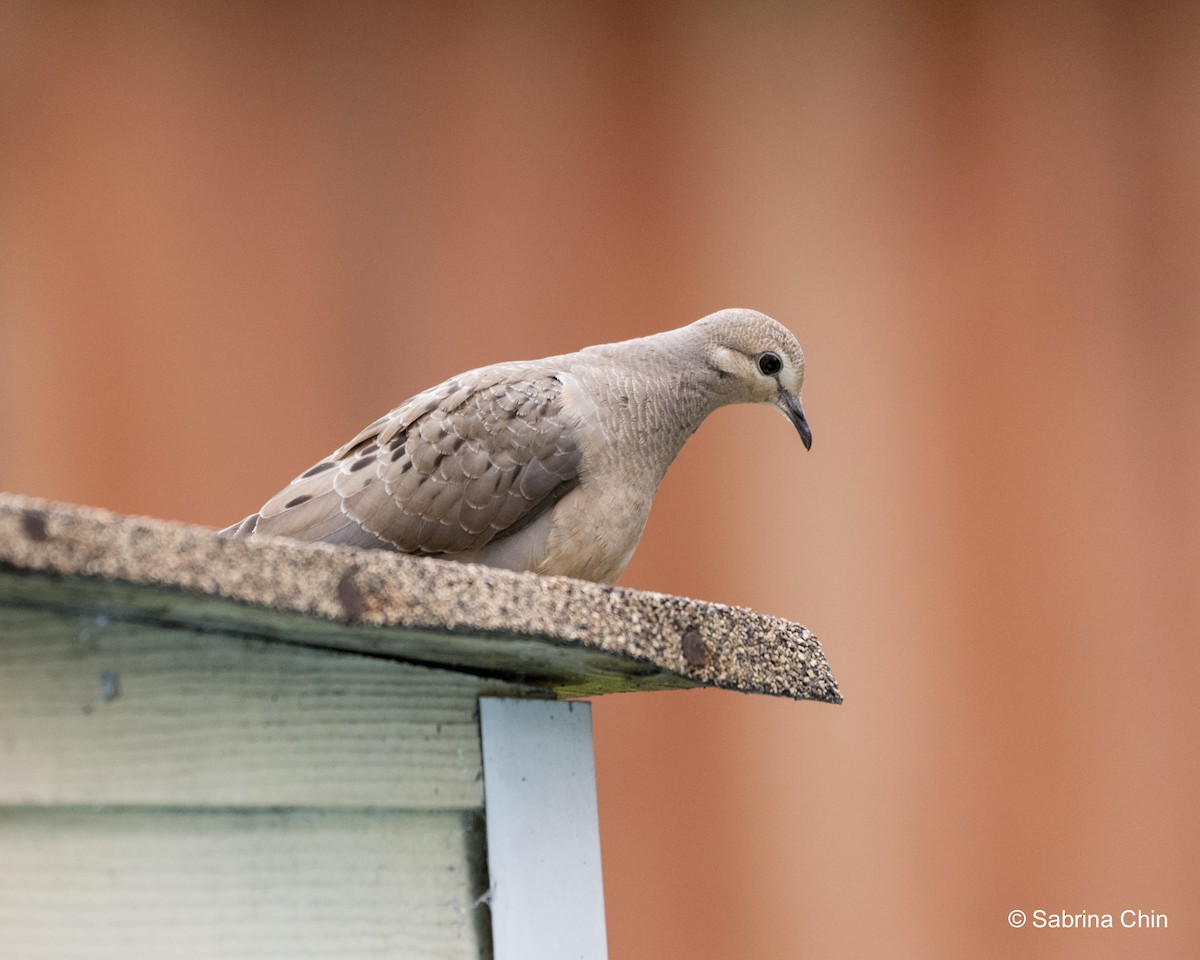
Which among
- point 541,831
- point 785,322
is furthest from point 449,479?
point 785,322

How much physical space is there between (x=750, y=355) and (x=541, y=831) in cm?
133

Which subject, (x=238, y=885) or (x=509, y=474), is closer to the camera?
(x=238, y=885)

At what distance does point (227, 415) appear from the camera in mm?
3945

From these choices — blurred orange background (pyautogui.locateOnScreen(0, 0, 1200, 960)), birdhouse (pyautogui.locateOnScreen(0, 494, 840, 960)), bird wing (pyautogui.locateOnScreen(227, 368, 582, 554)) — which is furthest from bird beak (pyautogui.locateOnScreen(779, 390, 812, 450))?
blurred orange background (pyautogui.locateOnScreen(0, 0, 1200, 960))

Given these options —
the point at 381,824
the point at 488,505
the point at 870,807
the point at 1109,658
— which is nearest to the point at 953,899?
the point at 870,807

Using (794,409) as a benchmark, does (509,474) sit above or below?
below

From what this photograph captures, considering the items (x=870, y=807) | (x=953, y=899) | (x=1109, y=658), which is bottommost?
(x=953, y=899)

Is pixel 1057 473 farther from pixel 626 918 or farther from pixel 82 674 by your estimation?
pixel 82 674

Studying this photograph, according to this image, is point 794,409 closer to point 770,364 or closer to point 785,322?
point 770,364

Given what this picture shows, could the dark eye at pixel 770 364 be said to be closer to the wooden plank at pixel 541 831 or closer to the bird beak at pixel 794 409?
the bird beak at pixel 794 409

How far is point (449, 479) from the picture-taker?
91.9 inches

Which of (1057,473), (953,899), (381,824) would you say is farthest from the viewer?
(1057,473)

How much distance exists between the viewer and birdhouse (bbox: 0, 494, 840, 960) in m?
1.23

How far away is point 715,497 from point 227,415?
54.8 inches
